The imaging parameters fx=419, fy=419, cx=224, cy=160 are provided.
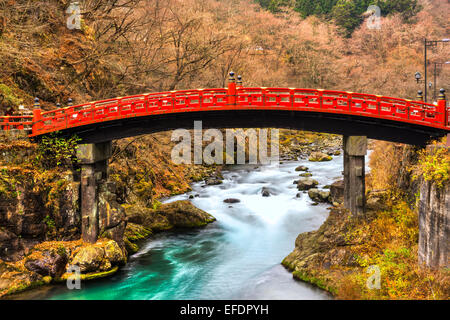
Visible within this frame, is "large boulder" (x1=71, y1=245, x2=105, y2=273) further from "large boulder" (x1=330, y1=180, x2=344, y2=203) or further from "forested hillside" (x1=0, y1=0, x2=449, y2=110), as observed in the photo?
"large boulder" (x1=330, y1=180, x2=344, y2=203)

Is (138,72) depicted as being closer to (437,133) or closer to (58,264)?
(58,264)

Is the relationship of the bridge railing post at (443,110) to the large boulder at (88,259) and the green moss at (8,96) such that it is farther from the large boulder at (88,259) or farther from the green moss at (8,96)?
the green moss at (8,96)

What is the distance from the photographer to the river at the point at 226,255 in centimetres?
1870

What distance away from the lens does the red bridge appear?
19797 millimetres

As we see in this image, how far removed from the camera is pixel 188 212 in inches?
1110

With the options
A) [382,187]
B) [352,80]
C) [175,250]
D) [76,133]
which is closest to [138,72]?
[76,133]

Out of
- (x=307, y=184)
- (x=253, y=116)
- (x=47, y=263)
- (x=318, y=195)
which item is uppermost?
(x=253, y=116)

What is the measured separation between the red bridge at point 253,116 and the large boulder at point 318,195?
38.6ft

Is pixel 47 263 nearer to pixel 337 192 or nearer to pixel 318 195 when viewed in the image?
pixel 337 192

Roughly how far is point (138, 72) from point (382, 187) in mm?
18945

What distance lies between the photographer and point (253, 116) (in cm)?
2164

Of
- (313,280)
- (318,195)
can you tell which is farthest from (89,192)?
(318,195)

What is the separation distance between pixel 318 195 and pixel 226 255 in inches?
465

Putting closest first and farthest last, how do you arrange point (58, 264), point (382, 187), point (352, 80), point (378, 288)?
point (378, 288) < point (58, 264) < point (382, 187) < point (352, 80)
